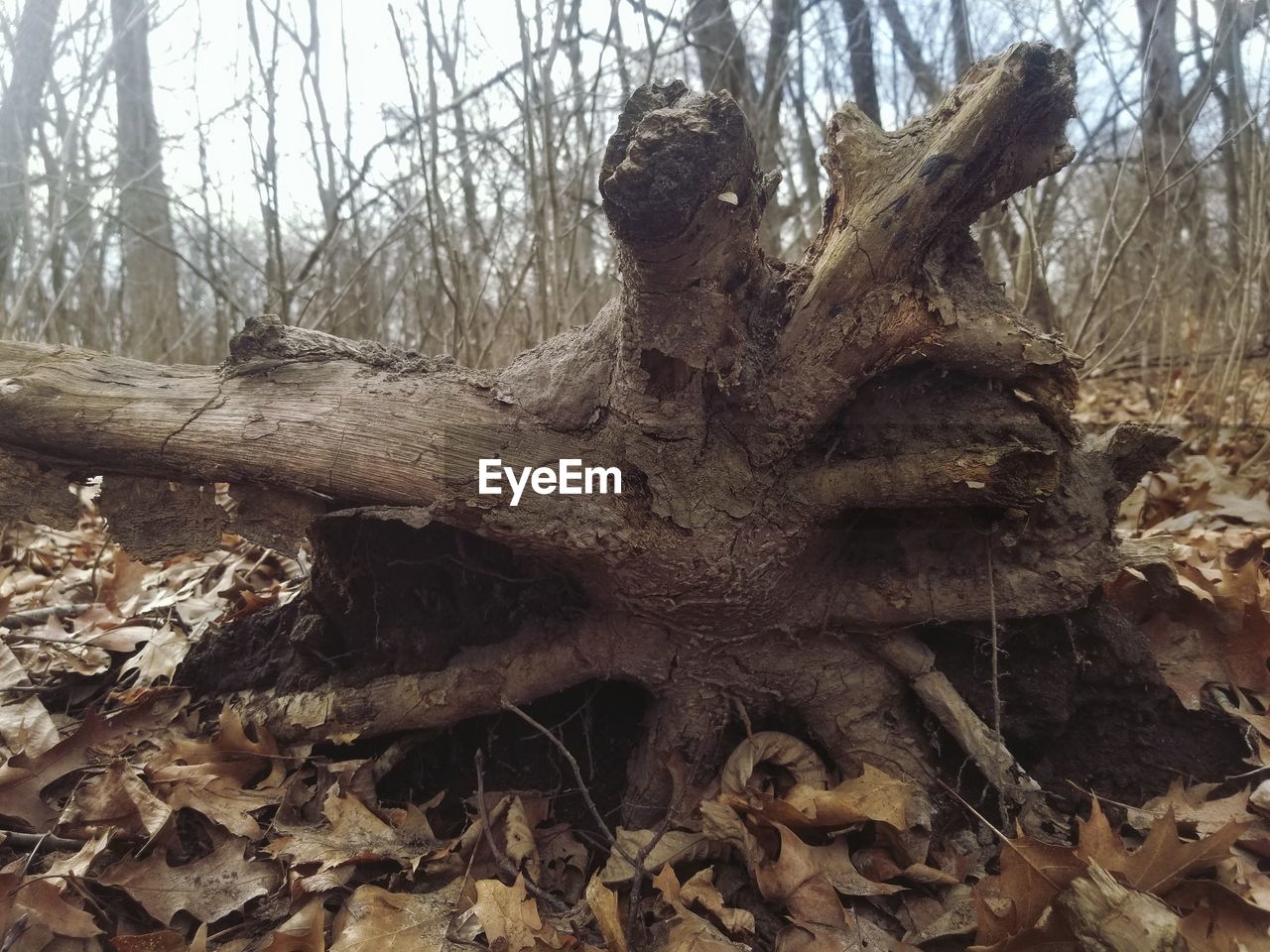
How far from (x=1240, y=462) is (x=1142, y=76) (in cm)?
188

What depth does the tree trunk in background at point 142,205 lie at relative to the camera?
5.46 meters

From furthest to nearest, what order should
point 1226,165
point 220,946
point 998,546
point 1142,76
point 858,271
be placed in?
1. point 1226,165
2. point 1142,76
3. point 998,546
4. point 858,271
5. point 220,946

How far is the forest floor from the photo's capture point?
1487mm

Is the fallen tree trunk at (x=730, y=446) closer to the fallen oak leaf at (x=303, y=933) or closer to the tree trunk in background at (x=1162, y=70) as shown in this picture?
the fallen oak leaf at (x=303, y=933)

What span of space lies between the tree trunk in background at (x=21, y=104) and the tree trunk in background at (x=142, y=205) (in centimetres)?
40

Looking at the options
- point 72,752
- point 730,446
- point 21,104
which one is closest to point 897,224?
point 730,446

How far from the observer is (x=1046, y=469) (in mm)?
1571

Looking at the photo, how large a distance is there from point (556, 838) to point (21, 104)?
5.93 metres

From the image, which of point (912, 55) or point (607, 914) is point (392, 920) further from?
point (912, 55)

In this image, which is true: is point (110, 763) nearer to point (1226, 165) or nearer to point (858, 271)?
point (858, 271)

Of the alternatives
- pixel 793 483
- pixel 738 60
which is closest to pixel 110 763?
pixel 793 483

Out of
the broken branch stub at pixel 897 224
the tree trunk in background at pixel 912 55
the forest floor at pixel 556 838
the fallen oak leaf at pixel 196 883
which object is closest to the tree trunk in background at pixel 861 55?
the tree trunk in background at pixel 912 55

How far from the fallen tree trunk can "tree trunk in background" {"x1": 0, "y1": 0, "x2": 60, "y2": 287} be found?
13.6 ft

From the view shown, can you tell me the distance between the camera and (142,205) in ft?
23.1
